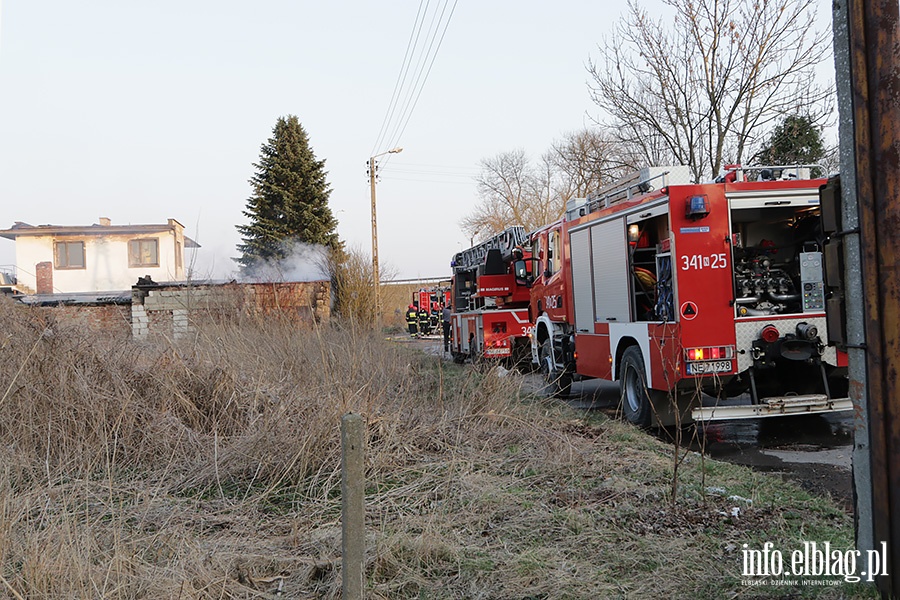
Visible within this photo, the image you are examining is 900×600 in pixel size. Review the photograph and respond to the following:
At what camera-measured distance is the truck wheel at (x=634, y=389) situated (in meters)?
8.80

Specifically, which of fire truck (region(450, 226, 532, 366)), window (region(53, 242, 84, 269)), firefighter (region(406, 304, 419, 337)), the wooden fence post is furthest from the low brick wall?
window (region(53, 242, 84, 269))

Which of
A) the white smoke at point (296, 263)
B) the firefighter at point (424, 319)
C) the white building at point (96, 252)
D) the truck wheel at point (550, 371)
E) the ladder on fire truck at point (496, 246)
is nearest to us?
the truck wheel at point (550, 371)

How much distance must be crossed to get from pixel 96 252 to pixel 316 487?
147 ft

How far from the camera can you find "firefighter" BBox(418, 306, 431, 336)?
114ft

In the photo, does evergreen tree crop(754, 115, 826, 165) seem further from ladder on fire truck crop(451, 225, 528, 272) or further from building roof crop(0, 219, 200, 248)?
building roof crop(0, 219, 200, 248)

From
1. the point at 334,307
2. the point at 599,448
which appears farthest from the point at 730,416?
the point at 334,307

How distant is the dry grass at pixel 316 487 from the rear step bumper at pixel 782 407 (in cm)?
82

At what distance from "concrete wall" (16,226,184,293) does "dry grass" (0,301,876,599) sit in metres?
39.1

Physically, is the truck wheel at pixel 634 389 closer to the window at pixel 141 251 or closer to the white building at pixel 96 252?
the white building at pixel 96 252

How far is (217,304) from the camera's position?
1294cm

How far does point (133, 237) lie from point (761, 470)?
44.3 meters

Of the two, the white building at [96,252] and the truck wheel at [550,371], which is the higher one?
the white building at [96,252]

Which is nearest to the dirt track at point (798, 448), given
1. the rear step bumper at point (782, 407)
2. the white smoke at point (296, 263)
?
the rear step bumper at point (782, 407)

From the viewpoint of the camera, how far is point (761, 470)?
6691mm
